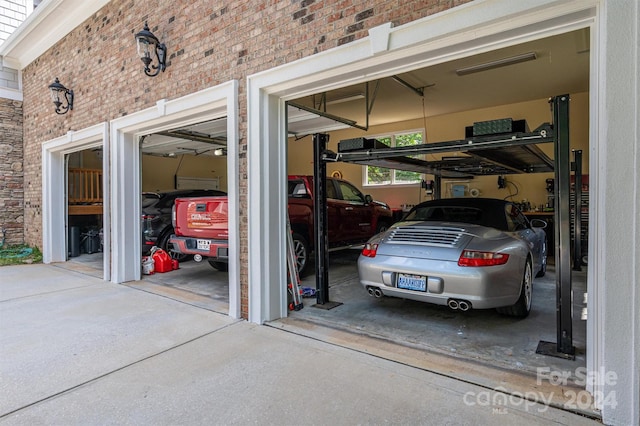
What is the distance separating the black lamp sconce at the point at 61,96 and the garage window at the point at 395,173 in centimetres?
741

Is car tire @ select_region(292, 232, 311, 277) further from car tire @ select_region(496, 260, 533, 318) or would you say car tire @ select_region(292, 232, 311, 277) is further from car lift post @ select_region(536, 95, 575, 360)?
car lift post @ select_region(536, 95, 575, 360)

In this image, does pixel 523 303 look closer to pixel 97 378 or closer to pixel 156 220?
pixel 97 378

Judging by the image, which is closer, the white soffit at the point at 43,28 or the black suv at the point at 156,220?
the white soffit at the point at 43,28

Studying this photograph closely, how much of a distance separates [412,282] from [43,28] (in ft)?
28.9

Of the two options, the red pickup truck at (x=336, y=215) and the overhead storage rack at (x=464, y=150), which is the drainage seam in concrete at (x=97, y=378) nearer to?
the red pickup truck at (x=336, y=215)

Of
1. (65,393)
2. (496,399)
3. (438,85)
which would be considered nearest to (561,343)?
(496,399)

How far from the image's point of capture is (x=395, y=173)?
1134 centimetres

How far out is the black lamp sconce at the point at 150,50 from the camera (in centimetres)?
482

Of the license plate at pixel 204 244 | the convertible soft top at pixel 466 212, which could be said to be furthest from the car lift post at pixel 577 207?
the license plate at pixel 204 244

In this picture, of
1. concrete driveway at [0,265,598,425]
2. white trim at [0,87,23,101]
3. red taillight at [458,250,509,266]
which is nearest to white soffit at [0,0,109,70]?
white trim at [0,87,23,101]

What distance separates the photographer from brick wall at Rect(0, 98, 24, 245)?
343 inches

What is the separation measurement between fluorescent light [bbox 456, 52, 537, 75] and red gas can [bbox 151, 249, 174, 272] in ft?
21.2

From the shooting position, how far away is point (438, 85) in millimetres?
7508

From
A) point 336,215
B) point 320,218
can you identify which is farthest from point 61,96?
point 320,218
